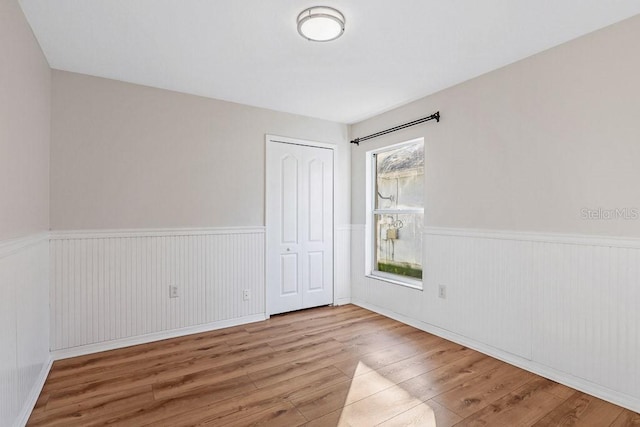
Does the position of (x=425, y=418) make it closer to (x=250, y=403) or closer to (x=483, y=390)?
(x=483, y=390)

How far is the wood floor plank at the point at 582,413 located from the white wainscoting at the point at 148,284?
2.74 meters

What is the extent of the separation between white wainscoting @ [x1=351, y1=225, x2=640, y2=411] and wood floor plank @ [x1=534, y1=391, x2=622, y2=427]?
4.1 inches

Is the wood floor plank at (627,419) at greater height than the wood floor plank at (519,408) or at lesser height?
lesser

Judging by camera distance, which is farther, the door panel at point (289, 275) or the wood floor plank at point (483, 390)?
the door panel at point (289, 275)

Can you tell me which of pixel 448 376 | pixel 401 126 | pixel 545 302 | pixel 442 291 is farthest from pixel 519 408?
pixel 401 126

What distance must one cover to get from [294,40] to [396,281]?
8.92 ft

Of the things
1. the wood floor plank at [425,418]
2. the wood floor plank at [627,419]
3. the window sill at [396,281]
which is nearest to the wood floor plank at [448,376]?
the wood floor plank at [425,418]

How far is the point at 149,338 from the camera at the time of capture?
125 inches

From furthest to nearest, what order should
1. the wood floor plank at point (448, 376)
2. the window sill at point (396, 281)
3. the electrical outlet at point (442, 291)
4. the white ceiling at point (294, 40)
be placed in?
the window sill at point (396, 281) < the electrical outlet at point (442, 291) < the wood floor plank at point (448, 376) < the white ceiling at point (294, 40)

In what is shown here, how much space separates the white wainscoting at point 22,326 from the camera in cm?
168

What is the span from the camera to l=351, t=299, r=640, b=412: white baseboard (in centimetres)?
213

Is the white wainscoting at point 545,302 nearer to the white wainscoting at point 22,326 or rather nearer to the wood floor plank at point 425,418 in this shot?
the wood floor plank at point 425,418

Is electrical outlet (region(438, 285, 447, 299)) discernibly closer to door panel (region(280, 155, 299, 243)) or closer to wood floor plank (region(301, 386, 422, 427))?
wood floor plank (region(301, 386, 422, 427))

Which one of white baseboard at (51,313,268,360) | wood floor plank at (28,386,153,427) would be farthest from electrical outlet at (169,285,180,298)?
wood floor plank at (28,386,153,427)
